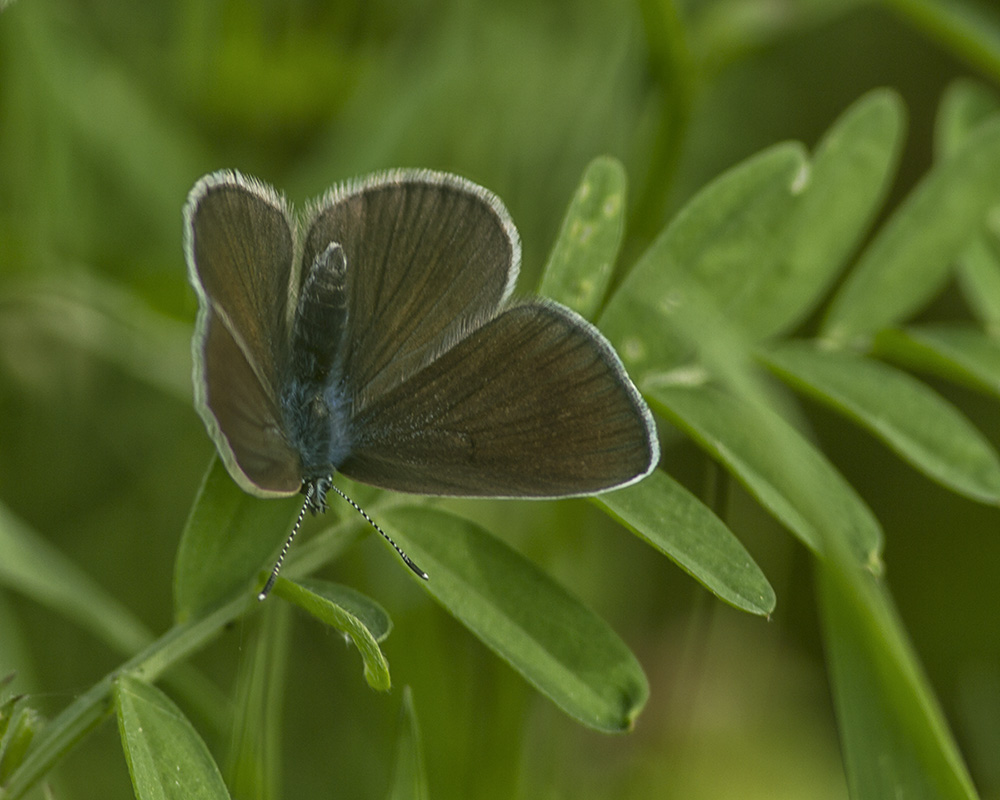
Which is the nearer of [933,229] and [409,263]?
[409,263]

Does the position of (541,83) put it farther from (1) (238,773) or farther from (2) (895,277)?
(1) (238,773)

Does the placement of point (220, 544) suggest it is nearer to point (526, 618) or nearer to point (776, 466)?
point (526, 618)

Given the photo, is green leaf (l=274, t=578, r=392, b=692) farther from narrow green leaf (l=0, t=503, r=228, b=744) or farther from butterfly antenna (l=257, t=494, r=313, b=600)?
narrow green leaf (l=0, t=503, r=228, b=744)

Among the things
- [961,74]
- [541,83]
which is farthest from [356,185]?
[961,74]

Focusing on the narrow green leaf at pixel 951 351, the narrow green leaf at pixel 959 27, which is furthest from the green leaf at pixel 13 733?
the narrow green leaf at pixel 959 27

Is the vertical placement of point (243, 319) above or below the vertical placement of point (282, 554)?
above

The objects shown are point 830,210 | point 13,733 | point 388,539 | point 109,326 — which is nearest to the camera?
point 13,733

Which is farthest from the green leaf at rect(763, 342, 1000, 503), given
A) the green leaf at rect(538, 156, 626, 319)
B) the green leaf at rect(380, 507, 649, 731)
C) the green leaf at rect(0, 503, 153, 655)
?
the green leaf at rect(0, 503, 153, 655)

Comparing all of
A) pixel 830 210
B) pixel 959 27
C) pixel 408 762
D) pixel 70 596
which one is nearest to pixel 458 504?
pixel 70 596
